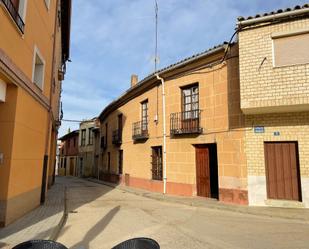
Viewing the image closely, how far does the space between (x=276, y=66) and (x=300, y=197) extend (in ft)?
14.1

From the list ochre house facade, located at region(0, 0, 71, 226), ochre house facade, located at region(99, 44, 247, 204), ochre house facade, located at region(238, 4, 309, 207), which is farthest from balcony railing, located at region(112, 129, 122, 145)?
ochre house facade, located at region(238, 4, 309, 207)

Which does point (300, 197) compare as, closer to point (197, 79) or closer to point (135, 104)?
point (197, 79)

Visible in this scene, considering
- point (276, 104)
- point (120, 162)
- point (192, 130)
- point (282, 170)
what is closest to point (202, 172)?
point (192, 130)

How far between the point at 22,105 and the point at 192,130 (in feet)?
22.9

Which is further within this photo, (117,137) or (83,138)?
(83,138)

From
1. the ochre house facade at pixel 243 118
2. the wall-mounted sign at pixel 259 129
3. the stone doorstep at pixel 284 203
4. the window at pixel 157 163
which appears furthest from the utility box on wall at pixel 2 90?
the window at pixel 157 163

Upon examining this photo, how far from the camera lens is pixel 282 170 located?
997cm

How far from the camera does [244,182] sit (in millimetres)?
10266

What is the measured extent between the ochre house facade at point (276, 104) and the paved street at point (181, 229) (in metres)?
1.88

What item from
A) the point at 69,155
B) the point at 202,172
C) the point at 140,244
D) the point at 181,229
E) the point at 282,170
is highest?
the point at 69,155

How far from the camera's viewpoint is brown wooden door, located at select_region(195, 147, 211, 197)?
12.0m

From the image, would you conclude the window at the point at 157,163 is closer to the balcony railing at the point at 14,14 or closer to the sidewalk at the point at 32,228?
the sidewalk at the point at 32,228

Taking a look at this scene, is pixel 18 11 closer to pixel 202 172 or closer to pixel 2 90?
pixel 2 90

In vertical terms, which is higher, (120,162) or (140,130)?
(140,130)
